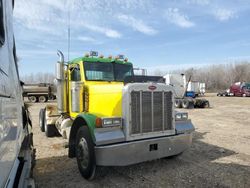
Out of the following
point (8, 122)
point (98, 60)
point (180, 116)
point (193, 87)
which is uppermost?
point (98, 60)

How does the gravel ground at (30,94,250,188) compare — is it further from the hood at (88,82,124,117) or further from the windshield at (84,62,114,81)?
the windshield at (84,62,114,81)

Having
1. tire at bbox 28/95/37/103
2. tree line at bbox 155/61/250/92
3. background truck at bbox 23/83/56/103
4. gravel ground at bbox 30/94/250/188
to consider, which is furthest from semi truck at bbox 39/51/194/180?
tree line at bbox 155/61/250/92

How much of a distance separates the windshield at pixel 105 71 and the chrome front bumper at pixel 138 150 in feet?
6.95

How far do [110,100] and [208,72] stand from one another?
97427mm

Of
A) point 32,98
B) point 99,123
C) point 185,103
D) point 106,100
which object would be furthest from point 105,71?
point 32,98

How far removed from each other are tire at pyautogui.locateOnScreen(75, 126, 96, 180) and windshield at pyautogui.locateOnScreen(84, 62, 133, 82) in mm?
1589

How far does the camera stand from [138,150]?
4.33 metres

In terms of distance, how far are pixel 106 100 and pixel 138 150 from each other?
1192 millimetres

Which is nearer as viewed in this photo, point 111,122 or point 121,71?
point 111,122

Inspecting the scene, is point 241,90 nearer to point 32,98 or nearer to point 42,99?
point 42,99

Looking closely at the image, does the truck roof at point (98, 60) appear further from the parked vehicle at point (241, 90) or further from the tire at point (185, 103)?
the parked vehicle at point (241, 90)

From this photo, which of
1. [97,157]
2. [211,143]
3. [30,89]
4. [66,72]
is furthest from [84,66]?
[30,89]

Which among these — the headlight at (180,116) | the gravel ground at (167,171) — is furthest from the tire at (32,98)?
the headlight at (180,116)

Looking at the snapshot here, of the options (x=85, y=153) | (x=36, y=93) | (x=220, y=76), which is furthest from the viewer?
(x=220, y=76)
